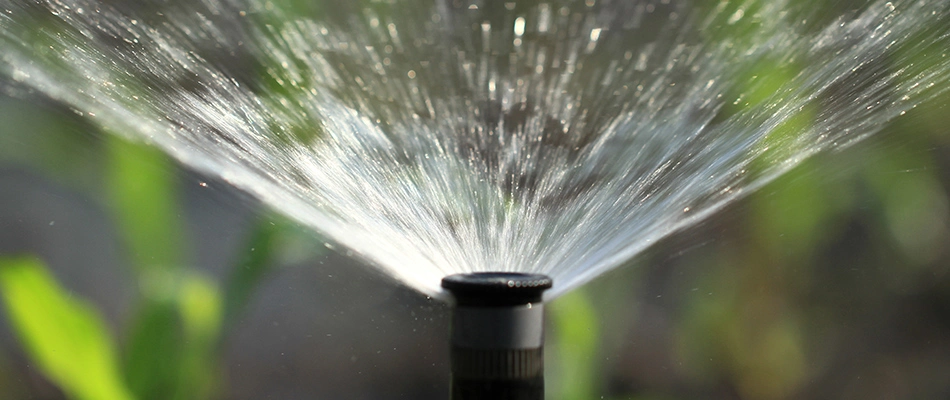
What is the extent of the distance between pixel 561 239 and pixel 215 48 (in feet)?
0.96

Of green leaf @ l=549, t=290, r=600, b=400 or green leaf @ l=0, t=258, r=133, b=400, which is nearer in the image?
green leaf @ l=0, t=258, r=133, b=400

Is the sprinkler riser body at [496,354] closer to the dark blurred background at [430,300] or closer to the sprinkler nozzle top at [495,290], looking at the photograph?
the sprinkler nozzle top at [495,290]

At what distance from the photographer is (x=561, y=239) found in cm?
51

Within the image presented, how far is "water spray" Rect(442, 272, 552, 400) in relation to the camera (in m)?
0.31

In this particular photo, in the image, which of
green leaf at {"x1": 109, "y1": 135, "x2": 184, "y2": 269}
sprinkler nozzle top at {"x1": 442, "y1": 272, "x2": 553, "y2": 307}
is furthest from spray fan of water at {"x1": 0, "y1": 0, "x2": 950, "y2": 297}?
sprinkler nozzle top at {"x1": 442, "y1": 272, "x2": 553, "y2": 307}

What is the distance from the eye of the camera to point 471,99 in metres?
0.42

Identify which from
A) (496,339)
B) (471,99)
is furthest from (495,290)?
(471,99)

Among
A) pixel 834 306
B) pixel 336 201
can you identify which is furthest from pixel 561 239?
pixel 834 306

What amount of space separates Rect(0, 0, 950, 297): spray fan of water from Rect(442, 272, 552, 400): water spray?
0.46 ft

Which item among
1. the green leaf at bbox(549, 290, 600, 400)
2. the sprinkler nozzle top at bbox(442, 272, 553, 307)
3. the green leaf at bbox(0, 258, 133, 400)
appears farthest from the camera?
the green leaf at bbox(549, 290, 600, 400)

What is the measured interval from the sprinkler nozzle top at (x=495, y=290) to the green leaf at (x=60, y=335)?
0.39m

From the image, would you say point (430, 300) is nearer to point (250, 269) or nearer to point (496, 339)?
point (250, 269)

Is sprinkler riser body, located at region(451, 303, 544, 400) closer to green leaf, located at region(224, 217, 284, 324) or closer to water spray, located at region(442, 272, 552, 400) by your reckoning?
water spray, located at region(442, 272, 552, 400)

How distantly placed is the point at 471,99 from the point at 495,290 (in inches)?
5.9
